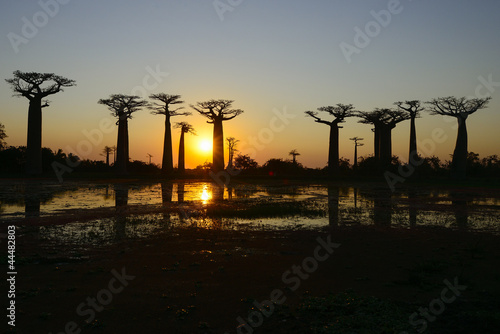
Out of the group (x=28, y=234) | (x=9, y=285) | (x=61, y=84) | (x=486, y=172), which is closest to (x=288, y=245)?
(x=9, y=285)

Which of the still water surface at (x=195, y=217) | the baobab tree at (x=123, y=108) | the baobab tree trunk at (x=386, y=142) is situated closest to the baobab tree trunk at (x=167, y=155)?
the baobab tree at (x=123, y=108)

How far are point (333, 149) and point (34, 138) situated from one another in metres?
31.6

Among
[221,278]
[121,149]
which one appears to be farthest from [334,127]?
[221,278]

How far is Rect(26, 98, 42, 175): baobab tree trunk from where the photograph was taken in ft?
120

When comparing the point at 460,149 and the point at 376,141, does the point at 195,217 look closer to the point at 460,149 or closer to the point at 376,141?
the point at 460,149

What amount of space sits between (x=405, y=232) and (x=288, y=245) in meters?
3.52

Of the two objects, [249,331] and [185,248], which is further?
[185,248]

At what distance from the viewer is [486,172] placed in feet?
150

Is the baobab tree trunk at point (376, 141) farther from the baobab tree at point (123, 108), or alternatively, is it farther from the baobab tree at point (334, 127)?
the baobab tree at point (123, 108)

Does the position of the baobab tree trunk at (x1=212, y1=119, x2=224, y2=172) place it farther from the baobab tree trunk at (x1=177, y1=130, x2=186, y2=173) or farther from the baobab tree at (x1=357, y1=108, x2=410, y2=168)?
the baobab tree at (x1=357, y1=108, x2=410, y2=168)

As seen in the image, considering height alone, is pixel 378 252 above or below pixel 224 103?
below

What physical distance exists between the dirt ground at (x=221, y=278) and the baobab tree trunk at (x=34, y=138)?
31.9 m

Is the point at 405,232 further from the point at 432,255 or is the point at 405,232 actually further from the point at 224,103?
the point at 224,103

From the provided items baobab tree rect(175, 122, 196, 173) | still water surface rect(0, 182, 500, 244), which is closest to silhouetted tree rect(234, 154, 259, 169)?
baobab tree rect(175, 122, 196, 173)
